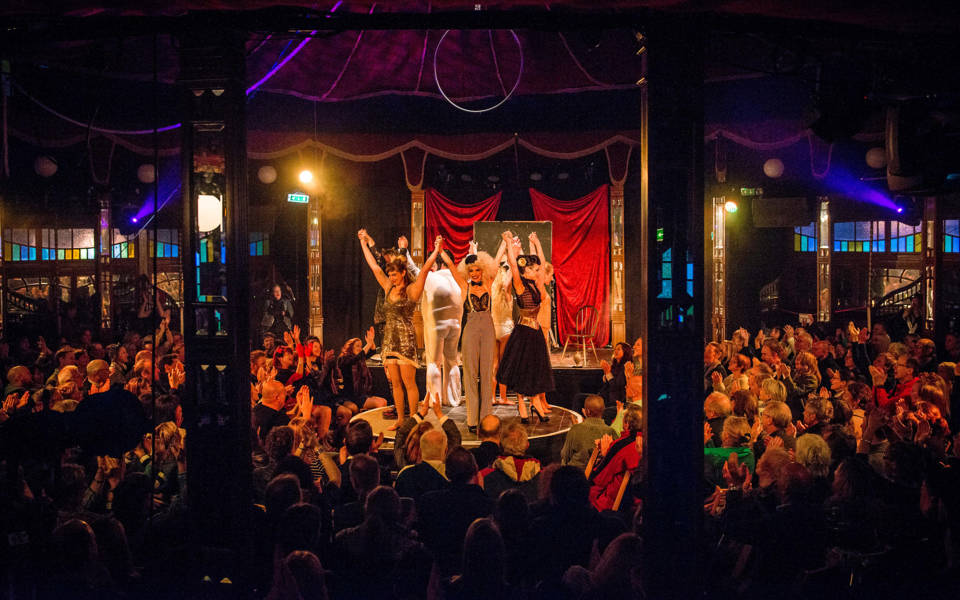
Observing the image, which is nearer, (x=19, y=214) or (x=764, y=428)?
(x=764, y=428)

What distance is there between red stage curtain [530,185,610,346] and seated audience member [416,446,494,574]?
788 centimetres

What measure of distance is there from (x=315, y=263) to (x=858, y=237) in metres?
9.43

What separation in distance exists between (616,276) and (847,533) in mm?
7888

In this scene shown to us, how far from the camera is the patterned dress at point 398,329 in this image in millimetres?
6891

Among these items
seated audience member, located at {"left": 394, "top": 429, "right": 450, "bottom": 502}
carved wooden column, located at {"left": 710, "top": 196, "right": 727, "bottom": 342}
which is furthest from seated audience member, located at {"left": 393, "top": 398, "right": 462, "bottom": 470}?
Answer: carved wooden column, located at {"left": 710, "top": 196, "right": 727, "bottom": 342}

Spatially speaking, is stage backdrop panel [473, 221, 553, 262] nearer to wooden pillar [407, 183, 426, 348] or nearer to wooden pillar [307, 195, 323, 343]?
wooden pillar [407, 183, 426, 348]

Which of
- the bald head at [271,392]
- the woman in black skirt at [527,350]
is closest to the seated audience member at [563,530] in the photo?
the bald head at [271,392]

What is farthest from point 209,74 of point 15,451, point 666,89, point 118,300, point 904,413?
point 118,300

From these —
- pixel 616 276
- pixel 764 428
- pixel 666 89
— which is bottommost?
pixel 764 428

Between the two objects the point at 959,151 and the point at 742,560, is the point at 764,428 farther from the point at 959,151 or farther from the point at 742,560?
the point at 959,151

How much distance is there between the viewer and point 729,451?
4.32 metres

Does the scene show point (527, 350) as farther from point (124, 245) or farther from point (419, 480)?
point (124, 245)

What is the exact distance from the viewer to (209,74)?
153 inches

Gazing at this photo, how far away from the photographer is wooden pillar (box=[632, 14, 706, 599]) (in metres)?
3.75
